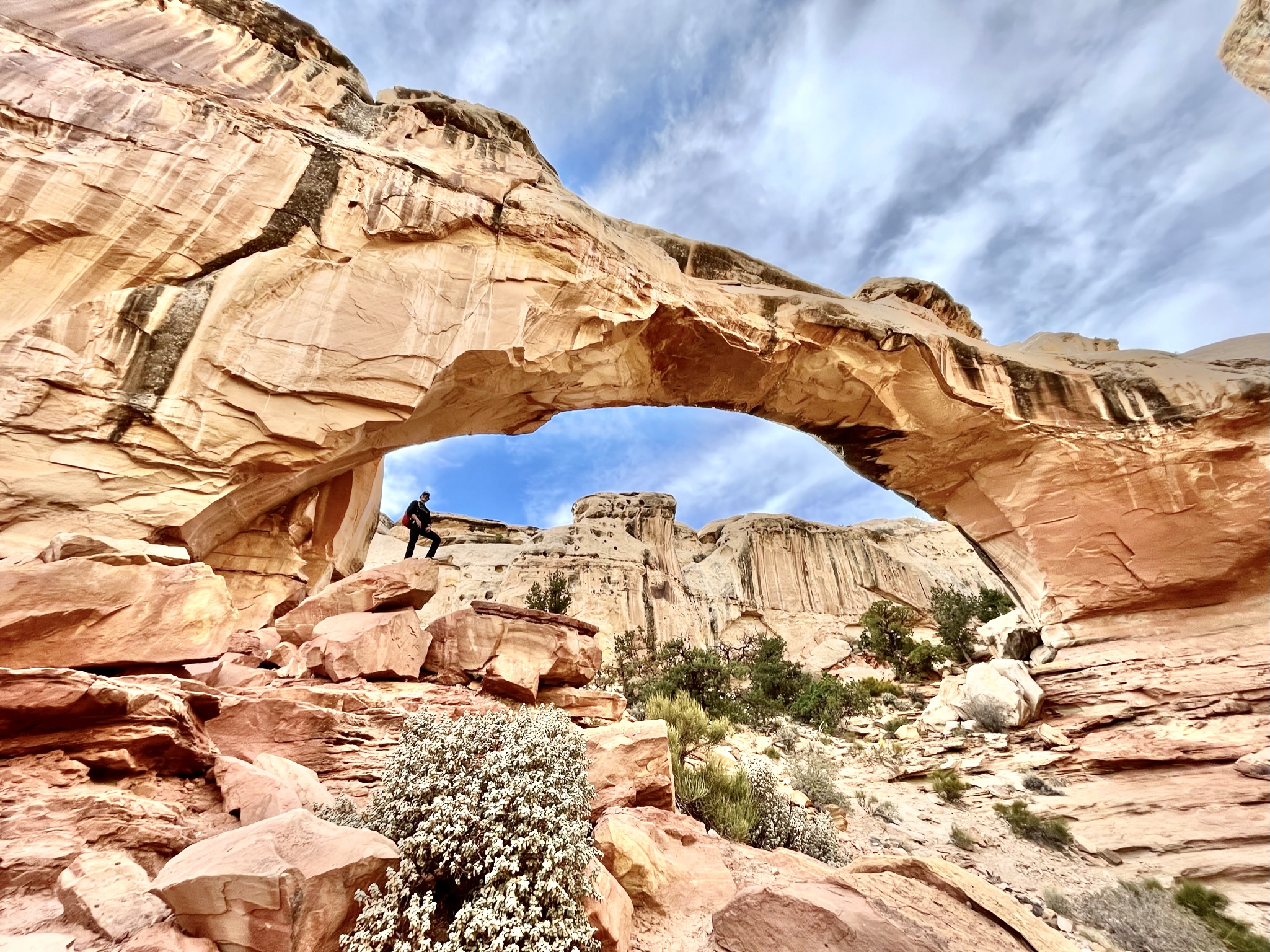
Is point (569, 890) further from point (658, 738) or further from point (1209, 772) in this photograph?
point (1209, 772)

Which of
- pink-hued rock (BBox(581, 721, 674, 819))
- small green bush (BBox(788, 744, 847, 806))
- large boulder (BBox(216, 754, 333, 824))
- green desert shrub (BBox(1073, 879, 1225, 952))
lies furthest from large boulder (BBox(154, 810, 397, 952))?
small green bush (BBox(788, 744, 847, 806))

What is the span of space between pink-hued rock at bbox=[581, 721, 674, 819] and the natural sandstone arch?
4.70 meters

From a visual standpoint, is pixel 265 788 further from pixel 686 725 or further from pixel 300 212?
pixel 300 212

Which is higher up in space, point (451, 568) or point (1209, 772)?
point (451, 568)

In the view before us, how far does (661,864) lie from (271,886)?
2074 mm

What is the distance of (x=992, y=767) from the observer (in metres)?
8.66

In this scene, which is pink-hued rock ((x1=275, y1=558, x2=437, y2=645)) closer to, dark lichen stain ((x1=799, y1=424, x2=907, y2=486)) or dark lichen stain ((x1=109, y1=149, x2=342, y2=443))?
dark lichen stain ((x1=109, y1=149, x2=342, y2=443))

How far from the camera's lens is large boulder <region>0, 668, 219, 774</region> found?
2783 millimetres

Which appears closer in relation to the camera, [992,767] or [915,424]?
[992,767]

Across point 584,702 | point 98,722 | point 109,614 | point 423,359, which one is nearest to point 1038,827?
point 584,702

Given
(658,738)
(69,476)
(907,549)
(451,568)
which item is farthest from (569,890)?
(907,549)

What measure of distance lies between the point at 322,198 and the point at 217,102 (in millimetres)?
1683

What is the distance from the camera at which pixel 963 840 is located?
6.41m

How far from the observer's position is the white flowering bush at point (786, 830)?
469 cm
